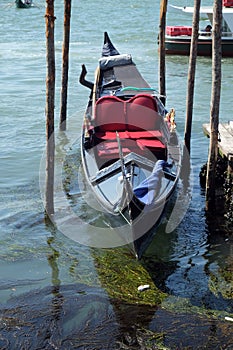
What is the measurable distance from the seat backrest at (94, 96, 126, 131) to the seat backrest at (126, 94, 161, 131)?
0.33ft

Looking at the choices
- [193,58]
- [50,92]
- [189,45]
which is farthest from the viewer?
[189,45]

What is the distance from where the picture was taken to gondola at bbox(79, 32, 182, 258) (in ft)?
23.0

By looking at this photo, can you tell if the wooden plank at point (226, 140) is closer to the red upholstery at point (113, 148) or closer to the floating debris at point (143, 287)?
the red upholstery at point (113, 148)

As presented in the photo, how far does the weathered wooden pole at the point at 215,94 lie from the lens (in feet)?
25.2

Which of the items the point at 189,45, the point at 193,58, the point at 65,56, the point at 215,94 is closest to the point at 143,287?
the point at 215,94

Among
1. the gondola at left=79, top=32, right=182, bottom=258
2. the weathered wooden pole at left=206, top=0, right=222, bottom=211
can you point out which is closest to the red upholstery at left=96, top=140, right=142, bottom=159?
the gondola at left=79, top=32, right=182, bottom=258

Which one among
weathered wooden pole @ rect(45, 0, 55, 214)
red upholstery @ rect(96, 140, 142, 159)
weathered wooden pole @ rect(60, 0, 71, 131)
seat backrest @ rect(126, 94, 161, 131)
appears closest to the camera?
weathered wooden pole @ rect(45, 0, 55, 214)

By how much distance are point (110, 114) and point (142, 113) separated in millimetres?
459

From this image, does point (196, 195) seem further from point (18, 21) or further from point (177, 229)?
point (18, 21)

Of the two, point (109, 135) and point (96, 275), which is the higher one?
point (109, 135)

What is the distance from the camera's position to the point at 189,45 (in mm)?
21312

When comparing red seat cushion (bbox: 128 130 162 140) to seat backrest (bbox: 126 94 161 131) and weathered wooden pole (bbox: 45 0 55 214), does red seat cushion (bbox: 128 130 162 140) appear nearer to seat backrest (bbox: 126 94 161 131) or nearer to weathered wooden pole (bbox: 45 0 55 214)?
seat backrest (bbox: 126 94 161 131)

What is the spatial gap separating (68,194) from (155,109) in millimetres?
1774

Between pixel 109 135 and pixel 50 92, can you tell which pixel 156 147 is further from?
pixel 50 92
